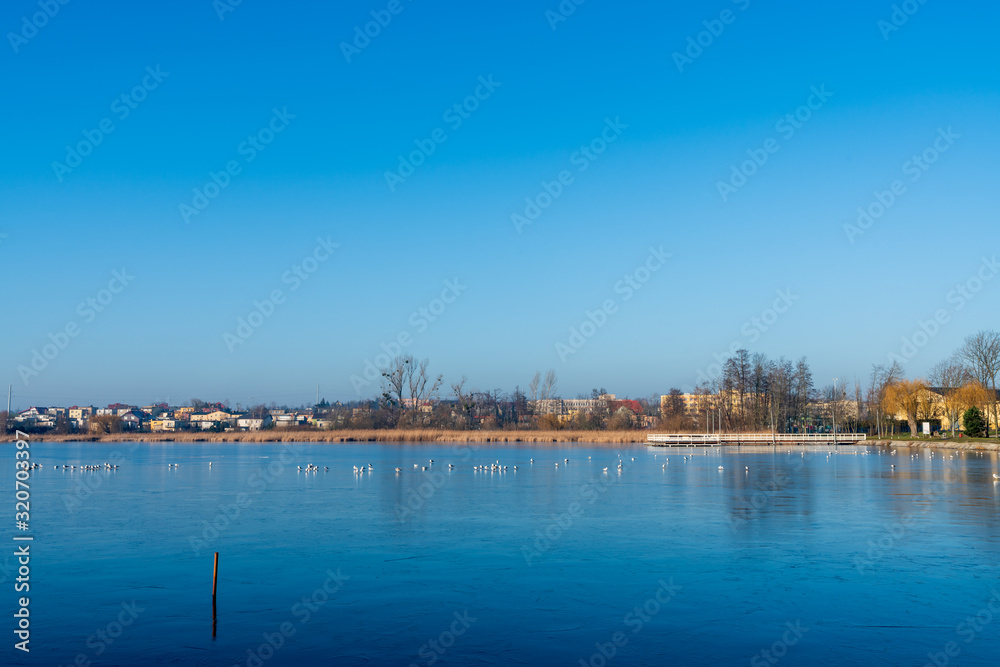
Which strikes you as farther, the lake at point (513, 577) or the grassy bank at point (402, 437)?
the grassy bank at point (402, 437)

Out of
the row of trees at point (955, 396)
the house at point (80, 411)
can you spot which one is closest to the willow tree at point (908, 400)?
the row of trees at point (955, 396)

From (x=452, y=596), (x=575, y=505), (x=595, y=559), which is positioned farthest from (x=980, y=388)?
(x=452, y=596)

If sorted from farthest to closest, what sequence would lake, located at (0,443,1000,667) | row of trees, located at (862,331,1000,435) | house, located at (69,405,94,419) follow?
house, located at (69,405,94,419), row of trees, located at (862,331,1000,435), lake, located at (0,443,1000,667)

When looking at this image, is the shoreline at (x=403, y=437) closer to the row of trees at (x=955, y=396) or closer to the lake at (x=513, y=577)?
the row of trees at (x=955, y=396)

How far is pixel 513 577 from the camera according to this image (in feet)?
46.5

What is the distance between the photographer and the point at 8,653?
32.3 ft

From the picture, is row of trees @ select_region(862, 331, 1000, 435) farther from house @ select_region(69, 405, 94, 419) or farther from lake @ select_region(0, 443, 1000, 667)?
house @ select_region(69, 405, 94, 419)

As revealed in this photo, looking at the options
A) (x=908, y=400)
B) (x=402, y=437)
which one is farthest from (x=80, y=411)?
(x=908, y=400)

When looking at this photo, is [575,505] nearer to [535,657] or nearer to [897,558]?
[897,558]

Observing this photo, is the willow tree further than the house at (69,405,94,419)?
No

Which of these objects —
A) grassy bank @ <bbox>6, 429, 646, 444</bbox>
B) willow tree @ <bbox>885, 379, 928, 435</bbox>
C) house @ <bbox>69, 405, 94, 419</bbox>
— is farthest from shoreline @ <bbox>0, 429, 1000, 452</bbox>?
house @ <bbox>69, 405, 94, 419</bbox>

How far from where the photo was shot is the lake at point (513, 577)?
10.3 m

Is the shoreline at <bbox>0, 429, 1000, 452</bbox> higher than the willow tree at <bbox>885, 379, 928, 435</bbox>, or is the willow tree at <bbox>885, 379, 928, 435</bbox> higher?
the willow tree at <bbox>885, 379, 928, 435</bbox>

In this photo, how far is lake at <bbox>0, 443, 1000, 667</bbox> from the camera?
10.3 meters
